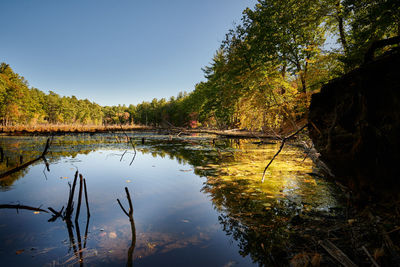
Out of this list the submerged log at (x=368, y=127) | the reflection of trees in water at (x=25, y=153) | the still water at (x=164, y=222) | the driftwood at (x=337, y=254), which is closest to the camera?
the submerged log at (x=368, y=127)

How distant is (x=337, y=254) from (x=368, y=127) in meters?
1.62

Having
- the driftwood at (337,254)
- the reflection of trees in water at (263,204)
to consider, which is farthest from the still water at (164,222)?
the driftwood at (337,254)

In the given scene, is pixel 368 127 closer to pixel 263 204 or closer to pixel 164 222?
pixel 263 204

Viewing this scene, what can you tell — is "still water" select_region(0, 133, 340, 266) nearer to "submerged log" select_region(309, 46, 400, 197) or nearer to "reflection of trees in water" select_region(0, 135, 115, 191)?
"reflection of trees in water" select_region(0, 135, 115, 191)

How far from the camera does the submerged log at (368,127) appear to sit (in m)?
1.31

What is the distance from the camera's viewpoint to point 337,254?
6.50 ft

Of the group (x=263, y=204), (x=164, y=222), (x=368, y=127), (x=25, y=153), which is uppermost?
(x=368, y=127)

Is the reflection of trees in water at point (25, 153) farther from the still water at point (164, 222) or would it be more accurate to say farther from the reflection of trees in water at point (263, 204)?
the reflection of trees in water at point (263, 204)

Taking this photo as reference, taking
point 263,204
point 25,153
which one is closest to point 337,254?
point 263,204

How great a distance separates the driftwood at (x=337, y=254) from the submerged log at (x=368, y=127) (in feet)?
2.70

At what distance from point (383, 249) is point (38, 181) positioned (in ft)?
30.6

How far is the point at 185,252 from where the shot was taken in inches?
109

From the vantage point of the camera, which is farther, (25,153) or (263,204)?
(25,153)

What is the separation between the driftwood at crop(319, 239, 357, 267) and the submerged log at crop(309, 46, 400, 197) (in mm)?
822
